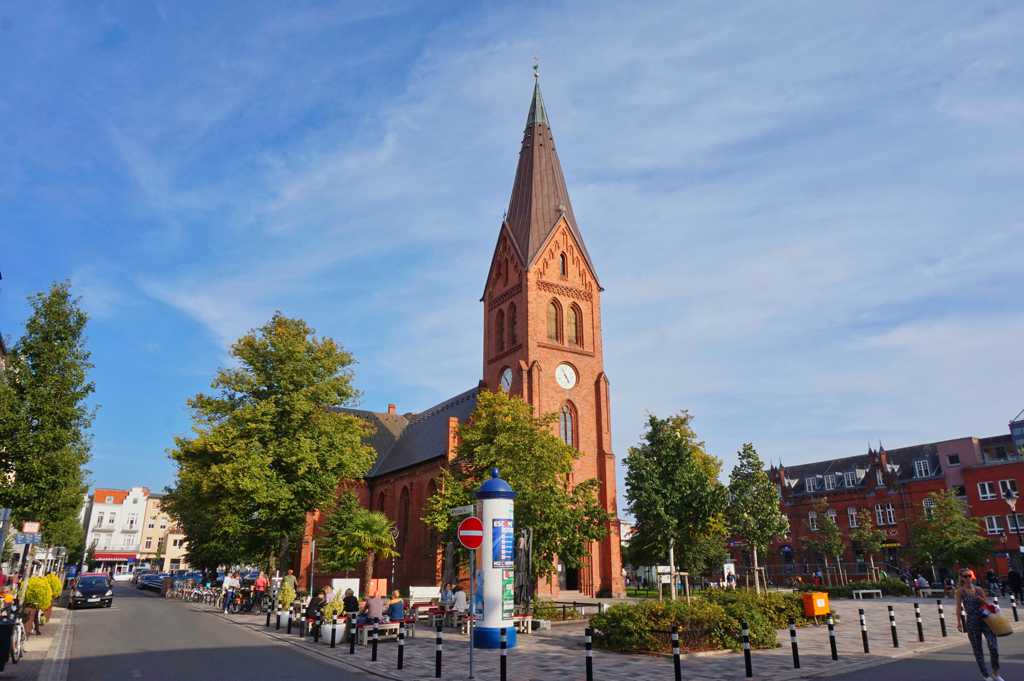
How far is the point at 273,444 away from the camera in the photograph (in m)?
33.2

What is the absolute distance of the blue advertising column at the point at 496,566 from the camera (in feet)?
56.3

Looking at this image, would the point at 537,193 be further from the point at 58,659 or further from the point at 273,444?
the point at 58,659

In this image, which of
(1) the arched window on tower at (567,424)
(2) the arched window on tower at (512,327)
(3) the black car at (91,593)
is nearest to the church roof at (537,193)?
(2) the arched window on tower at (512,327)

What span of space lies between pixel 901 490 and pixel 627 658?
60013 millimetres

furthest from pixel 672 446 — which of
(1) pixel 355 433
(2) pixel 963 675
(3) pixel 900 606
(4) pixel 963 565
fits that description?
(4) pixel 963 565

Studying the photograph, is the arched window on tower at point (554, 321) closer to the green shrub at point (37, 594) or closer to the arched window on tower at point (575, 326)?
the arched window on tower at point (575, 326)

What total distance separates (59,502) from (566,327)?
28744 millimetres

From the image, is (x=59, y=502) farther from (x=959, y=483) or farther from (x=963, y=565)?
(x=959, y=483)

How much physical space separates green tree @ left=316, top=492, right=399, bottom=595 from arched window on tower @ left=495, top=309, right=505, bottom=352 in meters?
13.7

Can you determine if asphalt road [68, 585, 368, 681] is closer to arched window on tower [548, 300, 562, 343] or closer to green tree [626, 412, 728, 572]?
green tree [626, 412, 728, 572]

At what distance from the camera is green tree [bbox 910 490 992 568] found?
46.9 metres

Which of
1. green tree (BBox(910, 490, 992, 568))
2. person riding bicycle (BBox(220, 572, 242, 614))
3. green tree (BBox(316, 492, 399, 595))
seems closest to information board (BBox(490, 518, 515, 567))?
green tree (BBox(316, 492, 399, 595))

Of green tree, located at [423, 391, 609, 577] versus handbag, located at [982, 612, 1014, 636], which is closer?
handbag, located at [982, 612, 1014, 636]

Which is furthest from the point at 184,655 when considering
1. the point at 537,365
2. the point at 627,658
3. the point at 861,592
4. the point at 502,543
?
the point at 861,592
